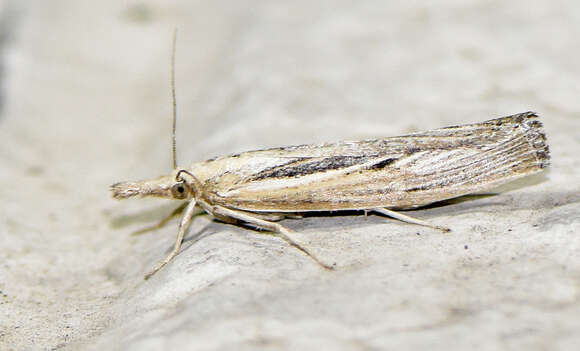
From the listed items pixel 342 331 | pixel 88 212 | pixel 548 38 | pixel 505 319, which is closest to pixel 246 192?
pixel 342 331

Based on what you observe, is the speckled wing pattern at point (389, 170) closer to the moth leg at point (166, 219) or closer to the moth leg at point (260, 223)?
the moth leg at point (260, 223)

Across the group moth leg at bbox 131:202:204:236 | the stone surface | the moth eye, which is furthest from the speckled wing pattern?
moth leg at bbox 131:202:204:236

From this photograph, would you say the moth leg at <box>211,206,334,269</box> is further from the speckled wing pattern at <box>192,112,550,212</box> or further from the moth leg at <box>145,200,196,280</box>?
the moth leg at <box>145,200,196,280</box>

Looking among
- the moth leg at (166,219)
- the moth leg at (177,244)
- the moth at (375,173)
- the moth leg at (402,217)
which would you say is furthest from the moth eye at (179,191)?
the moth leg at (402,217)

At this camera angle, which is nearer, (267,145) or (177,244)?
(177,244)

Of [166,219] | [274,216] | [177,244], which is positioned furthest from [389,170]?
[166,219]

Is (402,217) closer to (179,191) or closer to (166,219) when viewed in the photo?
(179,191)

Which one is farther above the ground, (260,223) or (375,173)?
(375,173)
